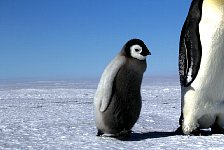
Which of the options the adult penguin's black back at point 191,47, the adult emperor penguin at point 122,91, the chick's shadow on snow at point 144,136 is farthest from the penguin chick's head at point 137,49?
the chick's shadow on snow at point 144,136

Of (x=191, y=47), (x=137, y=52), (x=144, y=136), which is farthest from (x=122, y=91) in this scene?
(x=191, y=47)

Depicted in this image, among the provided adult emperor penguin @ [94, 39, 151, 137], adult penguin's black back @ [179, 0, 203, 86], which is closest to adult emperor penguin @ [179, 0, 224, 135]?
adult penguin's black back @ [179, 0, 203, 86]

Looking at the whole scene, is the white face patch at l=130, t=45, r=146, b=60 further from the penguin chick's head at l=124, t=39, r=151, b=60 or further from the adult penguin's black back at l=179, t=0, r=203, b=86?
the adult penguin's black back at l=179, t=0, r=203, b=86

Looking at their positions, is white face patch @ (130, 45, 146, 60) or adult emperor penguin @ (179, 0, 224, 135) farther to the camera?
adult emperor penguin @ (179, 0, 224, 135)

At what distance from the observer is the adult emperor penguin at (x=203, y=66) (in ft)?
12.1

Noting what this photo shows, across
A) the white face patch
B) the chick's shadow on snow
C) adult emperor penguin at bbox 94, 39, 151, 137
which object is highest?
the white face patch

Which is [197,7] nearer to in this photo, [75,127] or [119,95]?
[119,95]

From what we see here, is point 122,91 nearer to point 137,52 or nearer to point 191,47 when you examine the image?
point 137,52

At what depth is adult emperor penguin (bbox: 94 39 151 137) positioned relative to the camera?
137 inches

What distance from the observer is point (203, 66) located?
12.1 feet

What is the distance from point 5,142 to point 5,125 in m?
1.11

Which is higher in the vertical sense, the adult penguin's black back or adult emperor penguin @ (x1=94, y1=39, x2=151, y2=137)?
the adult penguin's black back

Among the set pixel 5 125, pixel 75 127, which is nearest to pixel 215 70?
pixel 75 127

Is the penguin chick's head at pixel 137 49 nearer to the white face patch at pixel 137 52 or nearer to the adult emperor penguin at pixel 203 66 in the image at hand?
the white face patch at pixel 137 52
